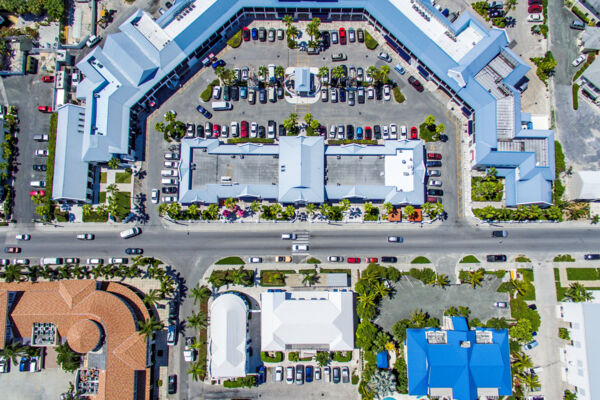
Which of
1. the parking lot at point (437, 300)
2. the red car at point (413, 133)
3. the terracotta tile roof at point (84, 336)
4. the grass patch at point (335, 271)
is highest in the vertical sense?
the red car at point (413, 133)

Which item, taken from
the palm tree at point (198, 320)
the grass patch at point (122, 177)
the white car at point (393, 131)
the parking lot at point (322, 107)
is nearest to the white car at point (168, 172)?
the parking lot at point (322, 107)

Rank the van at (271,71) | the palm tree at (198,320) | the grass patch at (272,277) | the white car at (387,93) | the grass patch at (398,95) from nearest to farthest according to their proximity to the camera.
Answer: the palm tree at (198,320)
the grass patch at (272,277)
the grass patch at (398,95)
the van at (271,71)
the white car at (387,93)

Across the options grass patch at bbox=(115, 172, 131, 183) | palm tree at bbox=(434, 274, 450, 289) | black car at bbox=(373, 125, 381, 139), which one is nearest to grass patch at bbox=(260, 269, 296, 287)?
palm tree at bbox=(434, 274, 450, 289)

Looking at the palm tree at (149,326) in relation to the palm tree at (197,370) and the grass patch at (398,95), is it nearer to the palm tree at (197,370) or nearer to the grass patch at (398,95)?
the palm tree at (197,370)

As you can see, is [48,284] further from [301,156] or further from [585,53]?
[585,53]

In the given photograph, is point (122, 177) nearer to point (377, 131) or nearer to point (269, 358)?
point (269, 358)

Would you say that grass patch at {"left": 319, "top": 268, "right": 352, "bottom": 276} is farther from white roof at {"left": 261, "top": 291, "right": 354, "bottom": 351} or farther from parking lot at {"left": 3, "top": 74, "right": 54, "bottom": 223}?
parking lot at {"left": 3, "top": 74, "right": 54, "bottom": 223}

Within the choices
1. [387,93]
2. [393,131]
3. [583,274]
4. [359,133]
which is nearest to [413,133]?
[393,131]
